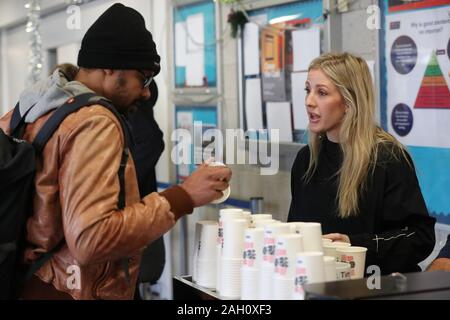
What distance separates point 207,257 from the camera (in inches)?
66.8

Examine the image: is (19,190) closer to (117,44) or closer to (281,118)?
(117,44)

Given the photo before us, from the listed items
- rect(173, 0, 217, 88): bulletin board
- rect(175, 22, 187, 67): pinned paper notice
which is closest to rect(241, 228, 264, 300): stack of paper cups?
rect(173, 0, 217, 88): bulletin board

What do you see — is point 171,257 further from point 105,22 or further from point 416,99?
point 105,22

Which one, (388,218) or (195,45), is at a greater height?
(195,45)

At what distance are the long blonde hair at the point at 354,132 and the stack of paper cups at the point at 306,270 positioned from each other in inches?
28.1

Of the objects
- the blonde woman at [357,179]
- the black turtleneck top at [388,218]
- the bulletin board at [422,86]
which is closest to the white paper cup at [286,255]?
the blonde woman at [357,179]

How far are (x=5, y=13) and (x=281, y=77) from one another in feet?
11.9

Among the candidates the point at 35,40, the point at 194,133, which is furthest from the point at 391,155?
the point at 35,40

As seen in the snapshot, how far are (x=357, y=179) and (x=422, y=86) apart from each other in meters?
0.70

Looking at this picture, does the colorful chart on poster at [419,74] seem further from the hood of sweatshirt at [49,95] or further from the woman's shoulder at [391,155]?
the hood of sweatshirt at [49,95]

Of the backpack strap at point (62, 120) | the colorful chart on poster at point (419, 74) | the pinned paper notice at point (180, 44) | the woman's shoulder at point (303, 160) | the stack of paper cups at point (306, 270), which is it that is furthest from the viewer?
the pinned paper notice at point (180, 44)

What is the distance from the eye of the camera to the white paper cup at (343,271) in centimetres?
155

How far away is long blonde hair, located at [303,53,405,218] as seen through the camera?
2.08 metres

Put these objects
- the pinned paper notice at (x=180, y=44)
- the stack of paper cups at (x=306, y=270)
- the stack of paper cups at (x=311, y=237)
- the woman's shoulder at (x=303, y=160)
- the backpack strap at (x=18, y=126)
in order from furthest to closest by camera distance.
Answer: the pinned paper notice at (x=180, y=44), the woman's shoulder at (x=303, y=160), the backpack strap at (x=18, y=126), the stack of paper cups at (x=311, y=237), the stack of paper cups at (x=306, y=270)
